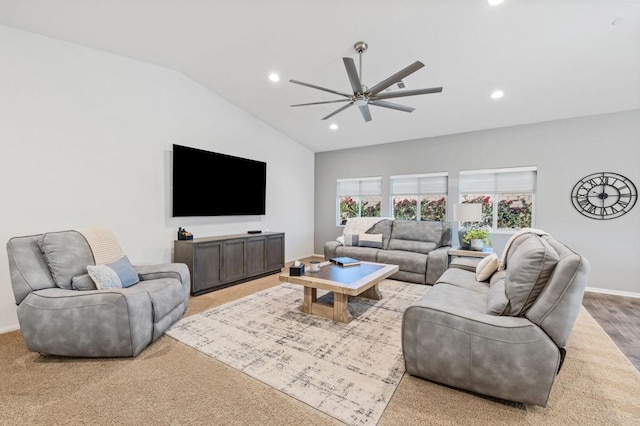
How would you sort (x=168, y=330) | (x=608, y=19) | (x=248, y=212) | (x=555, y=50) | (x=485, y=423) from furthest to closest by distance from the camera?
(x=248, y=212) → (x=555, y=50) → (x=168, y=330) → (x=608, y=19) → (x=485, y=423)

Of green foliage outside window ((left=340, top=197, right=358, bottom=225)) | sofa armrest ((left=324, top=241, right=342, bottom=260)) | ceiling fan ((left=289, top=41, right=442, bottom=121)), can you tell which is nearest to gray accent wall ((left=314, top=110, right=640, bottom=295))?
green foliage outside window ((left=340, top=197, right=358, bottom=225))

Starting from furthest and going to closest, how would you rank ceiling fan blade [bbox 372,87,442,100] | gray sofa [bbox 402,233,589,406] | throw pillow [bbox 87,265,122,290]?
ceiling fan blade [bbox 372,87,442,100], throw pillow [bbox 87,265,122,290], gray sofa [bbox 402,233,589,406]

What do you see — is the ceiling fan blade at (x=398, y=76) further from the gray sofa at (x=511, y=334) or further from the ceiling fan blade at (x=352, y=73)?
the gray sofa at (x=511, y=334)

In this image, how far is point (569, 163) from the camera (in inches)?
169

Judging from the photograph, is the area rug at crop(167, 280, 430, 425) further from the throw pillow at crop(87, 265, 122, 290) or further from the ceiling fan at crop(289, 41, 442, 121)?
the ceiling fan at crop(289, 41, 442, 121)

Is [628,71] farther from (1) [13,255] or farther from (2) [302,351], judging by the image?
(1) [13,255]

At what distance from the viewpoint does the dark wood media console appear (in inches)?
149

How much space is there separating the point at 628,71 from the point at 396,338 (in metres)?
4.05

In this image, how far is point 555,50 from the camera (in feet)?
9.45

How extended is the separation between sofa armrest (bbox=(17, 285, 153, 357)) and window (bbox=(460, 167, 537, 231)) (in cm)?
540

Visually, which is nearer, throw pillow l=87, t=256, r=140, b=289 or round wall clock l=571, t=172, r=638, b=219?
throw pillow l=87, t=256, r=140, b=289

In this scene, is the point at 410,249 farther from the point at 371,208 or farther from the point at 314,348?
the point at 314,348

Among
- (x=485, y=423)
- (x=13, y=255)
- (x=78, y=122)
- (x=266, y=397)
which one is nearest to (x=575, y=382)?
(x=485, y=423)

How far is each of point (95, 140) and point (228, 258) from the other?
224 centimetres
